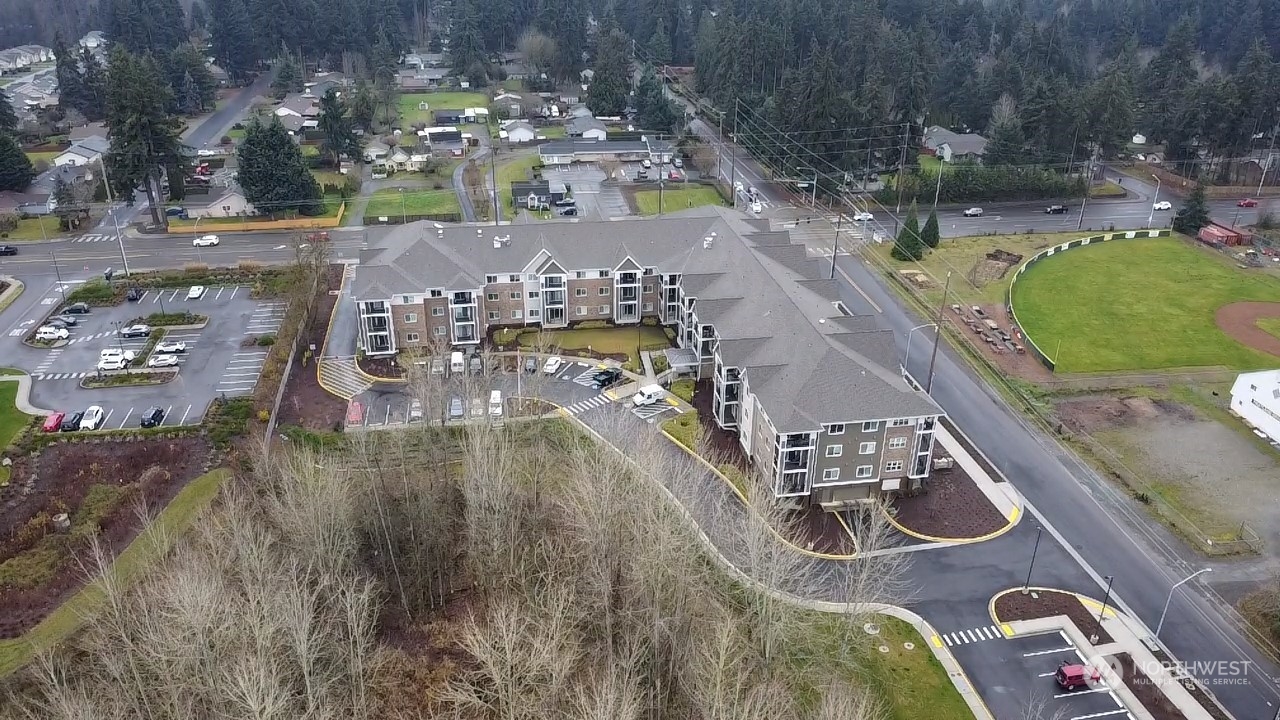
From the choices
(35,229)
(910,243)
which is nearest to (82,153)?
(35,229)

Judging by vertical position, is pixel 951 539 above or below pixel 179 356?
below

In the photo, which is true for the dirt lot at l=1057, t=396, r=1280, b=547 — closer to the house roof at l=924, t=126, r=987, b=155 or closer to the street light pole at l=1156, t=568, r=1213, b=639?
the street light pole at l=1156, t=568, r=1213, b=639

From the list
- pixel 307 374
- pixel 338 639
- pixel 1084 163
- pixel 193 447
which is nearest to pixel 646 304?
pixel 307 374

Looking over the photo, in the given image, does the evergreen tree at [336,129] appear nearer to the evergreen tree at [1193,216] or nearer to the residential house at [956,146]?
the residential house at [956,146]

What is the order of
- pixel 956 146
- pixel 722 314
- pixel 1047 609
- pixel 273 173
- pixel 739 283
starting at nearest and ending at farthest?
pixel 1047 609
pixel 722 314
pixel 739 283
pixel 273 173
pixel 956 146

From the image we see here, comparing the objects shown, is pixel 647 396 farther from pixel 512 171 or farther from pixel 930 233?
pixel 512 171

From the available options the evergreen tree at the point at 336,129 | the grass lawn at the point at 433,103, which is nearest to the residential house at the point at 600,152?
the evergreen tree at the point at 336,129

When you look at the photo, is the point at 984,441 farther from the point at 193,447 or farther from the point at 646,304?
the point at 193,447
